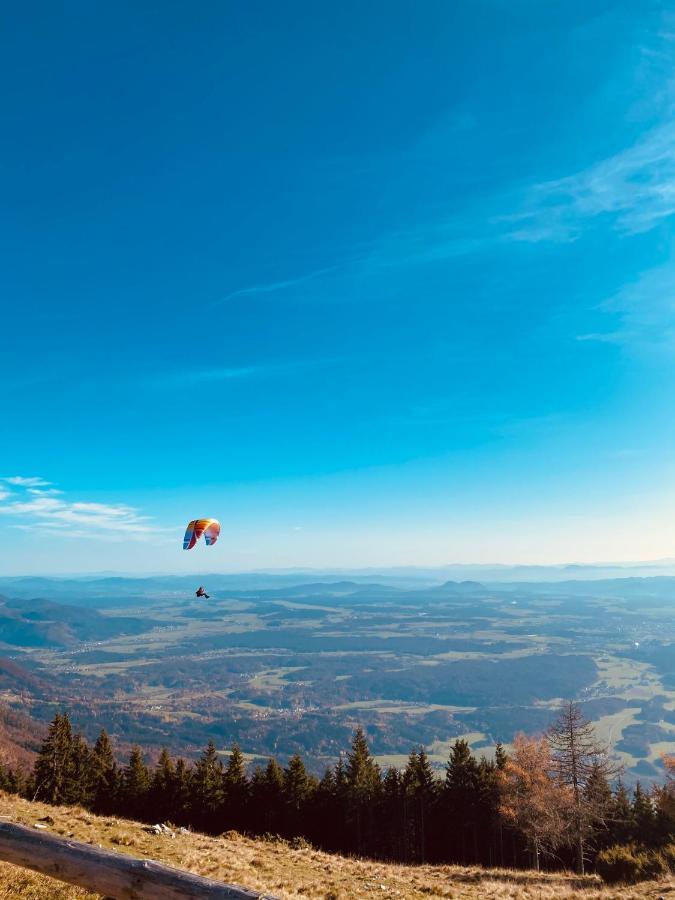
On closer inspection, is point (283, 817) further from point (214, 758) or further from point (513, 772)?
point (513, 772)

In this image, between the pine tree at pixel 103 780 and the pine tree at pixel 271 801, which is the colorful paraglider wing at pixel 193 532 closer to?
the pine tree at pixel 271 801

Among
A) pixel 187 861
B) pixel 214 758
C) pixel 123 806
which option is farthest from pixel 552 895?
pixel 123 806

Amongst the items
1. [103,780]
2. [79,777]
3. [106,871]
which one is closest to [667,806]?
[106,871]

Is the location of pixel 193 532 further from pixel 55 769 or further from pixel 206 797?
pixel 55 769

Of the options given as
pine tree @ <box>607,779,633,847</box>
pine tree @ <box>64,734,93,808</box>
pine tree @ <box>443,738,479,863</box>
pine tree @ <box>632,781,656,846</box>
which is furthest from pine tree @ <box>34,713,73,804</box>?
pine tree @ <box>632,781,656,846</box>

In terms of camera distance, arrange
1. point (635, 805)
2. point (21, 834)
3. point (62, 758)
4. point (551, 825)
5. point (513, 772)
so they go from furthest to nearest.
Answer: point (62, 758)
point (635, 805)
point (513, 772)
point (551, 825)
point (21, 834)

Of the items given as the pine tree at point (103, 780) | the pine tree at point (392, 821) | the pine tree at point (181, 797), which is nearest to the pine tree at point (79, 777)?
the pine tree at point (103, 780)

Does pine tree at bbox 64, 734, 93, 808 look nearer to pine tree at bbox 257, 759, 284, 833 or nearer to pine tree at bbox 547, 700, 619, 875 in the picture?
pine tree at bbox 257, 759, 284, 833
